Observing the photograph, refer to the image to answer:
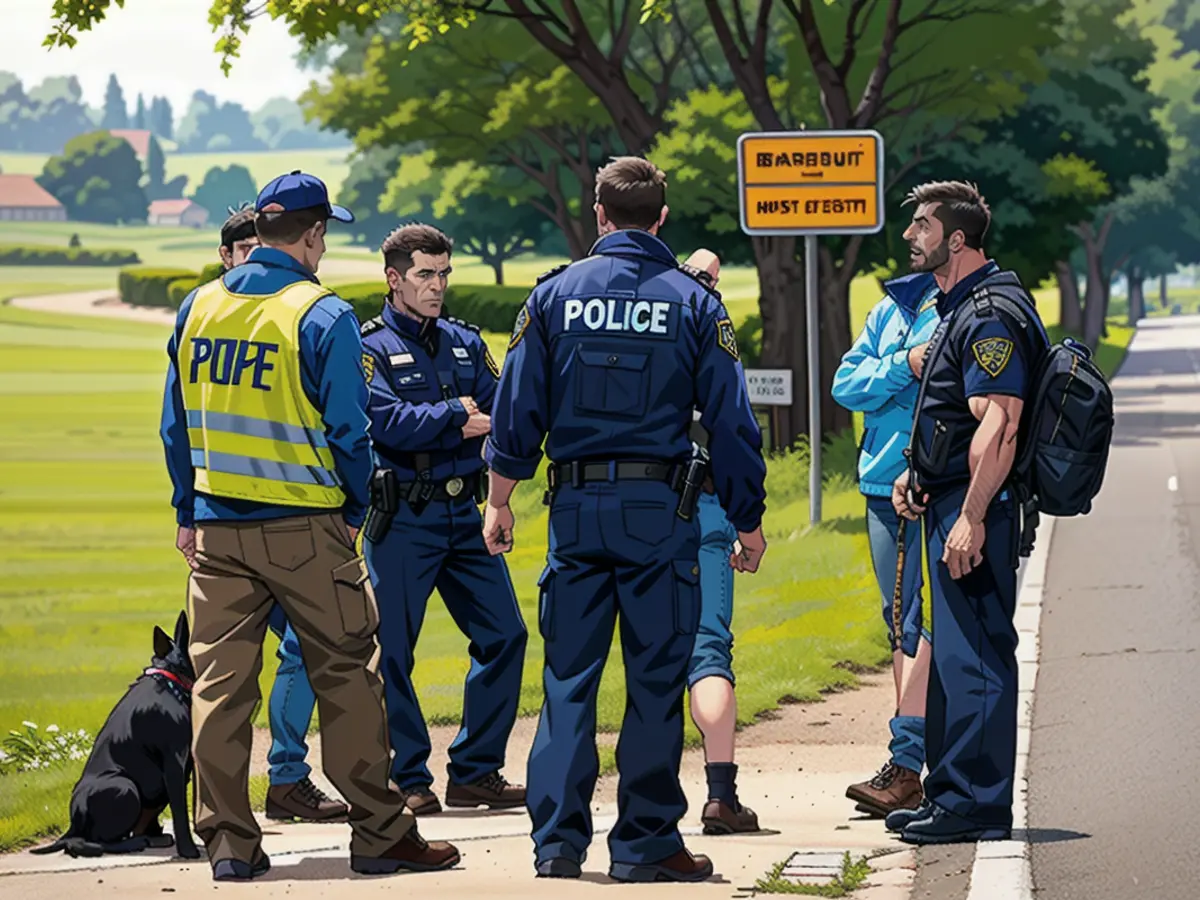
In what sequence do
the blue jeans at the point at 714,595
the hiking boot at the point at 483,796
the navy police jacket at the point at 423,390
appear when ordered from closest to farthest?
the blue jeans at the point at 714,595
the navy police jacket at the point at 423,390
the hiking boot at the point at 483,796

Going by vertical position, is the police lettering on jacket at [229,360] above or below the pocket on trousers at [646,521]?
above

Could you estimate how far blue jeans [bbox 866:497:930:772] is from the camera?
779 cm

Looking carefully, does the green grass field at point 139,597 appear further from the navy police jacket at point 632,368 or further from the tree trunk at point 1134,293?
the tree trunk at point 1134,293

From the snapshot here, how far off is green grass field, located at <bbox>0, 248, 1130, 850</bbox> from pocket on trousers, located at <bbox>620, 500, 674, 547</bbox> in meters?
2.69

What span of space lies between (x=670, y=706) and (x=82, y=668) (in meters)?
9.52

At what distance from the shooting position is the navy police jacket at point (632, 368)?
6.39 metres

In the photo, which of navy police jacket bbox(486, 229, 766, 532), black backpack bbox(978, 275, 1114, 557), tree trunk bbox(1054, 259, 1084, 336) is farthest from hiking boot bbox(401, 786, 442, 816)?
tree trunk bbox(1054, 259, 1084, 336)

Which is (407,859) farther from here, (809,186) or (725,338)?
(809,186)

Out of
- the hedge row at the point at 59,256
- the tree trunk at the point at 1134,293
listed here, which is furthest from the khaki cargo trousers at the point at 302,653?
the tree trunk at the point at 1134,293

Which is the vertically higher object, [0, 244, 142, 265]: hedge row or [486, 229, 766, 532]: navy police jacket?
[0, 244, 142, 265]: hedge row

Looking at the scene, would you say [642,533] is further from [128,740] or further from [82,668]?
[82,668]

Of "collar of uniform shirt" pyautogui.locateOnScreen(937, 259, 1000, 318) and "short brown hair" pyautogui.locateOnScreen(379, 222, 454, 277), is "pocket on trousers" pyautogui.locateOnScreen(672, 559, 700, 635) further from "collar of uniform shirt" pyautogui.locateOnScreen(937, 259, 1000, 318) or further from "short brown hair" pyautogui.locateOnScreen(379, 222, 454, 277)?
"short brown hair" pyautogui.locateOnScreen(379, 222, 454, 277)

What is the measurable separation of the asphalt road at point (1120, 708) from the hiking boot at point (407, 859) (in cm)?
178

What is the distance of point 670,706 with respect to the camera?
652 centimetres
